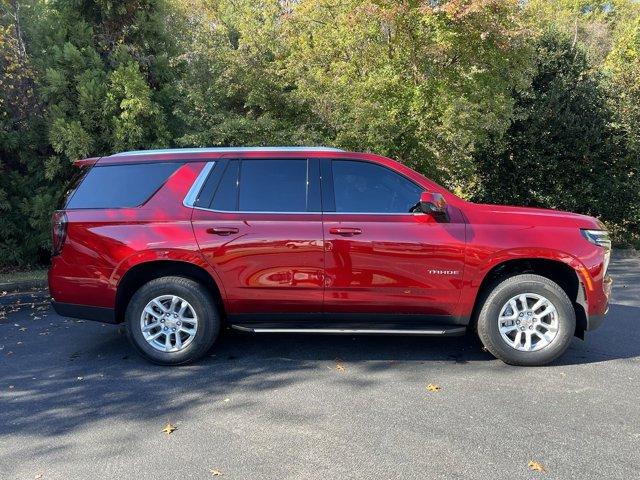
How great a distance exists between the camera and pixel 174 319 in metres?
4.79

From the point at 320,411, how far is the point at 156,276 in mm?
2033

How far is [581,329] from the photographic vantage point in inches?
186

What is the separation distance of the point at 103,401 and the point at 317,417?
1.66m

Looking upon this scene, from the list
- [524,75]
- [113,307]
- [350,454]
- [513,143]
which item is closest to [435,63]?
[524,75]

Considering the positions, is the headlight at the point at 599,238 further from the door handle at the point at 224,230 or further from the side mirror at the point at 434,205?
the door handle at the point at 224,230

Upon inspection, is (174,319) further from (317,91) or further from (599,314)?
(317,91)

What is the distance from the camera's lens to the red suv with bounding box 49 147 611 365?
4578mm

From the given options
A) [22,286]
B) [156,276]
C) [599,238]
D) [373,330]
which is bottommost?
[22,286]

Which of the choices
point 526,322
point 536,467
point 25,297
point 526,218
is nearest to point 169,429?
point 536,467

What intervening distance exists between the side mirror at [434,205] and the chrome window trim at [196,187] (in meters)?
1.90

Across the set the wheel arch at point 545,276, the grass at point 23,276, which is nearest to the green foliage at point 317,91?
the grass at point 23,276

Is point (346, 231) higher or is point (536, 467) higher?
point (346, 231)

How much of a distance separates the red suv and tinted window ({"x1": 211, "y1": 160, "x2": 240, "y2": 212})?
13 millimetres

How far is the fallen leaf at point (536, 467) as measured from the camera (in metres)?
3.08
